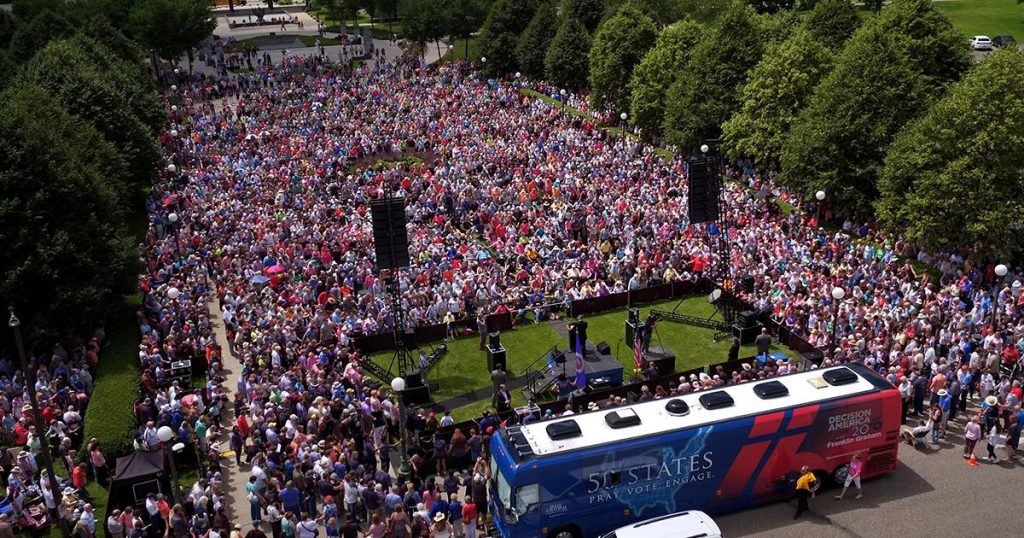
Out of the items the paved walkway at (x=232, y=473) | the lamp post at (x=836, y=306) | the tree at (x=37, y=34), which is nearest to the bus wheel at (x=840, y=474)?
the lamp post at (x=836, y=306)

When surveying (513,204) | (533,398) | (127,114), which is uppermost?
(127,114)

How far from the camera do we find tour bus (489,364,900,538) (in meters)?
17.7

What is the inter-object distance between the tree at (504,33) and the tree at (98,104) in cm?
2988

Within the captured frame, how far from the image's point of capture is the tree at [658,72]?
49344mm

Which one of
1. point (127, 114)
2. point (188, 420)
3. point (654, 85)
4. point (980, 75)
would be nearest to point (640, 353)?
point (188, 420)

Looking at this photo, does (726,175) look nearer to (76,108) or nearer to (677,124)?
(677,124)

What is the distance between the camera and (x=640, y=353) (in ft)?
87.4

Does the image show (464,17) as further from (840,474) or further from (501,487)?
→ (501,487)

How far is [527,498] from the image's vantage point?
17484 millimetres

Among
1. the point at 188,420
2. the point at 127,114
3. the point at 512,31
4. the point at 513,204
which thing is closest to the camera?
the point at 188,420

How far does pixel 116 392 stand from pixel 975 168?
2910 centimetres

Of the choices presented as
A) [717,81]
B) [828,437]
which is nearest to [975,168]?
[828,437]

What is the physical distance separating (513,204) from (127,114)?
785 inches

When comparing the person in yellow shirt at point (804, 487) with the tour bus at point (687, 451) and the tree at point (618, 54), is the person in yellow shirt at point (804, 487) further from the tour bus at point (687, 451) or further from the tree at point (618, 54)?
the tree at point (618, 54)
